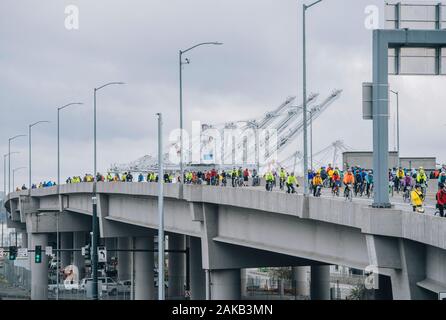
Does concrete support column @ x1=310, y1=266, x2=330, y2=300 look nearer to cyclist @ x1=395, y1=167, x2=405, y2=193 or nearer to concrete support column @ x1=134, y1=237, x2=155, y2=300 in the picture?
concrete support column @ x1=134, y1=237, x2=155, y2=300

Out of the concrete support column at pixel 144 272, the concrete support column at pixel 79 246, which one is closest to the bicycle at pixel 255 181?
the concrete support column at pixel 144 272

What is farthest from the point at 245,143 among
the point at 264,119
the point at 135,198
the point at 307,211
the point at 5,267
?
the point at 307,211

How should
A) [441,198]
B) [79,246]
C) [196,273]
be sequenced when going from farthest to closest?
[79,246], [196,273], [441,198]

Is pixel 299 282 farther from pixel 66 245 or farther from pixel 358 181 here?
pixel 358 181

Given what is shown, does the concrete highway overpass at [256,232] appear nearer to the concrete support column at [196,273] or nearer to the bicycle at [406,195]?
the concrete support column at [196,273]

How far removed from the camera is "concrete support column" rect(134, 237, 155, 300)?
77.4 metres

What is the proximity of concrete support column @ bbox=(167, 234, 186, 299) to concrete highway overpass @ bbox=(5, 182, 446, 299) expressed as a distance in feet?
0.40

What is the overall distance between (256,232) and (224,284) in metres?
5.93

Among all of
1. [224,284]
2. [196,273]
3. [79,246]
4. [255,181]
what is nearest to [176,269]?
[196,273]

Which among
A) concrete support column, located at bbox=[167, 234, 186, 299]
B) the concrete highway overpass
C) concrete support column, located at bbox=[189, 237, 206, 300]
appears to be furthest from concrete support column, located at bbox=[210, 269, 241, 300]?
concrete support column, located at bbox=[167, 234, 186, 299]

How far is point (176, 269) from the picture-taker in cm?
9188
